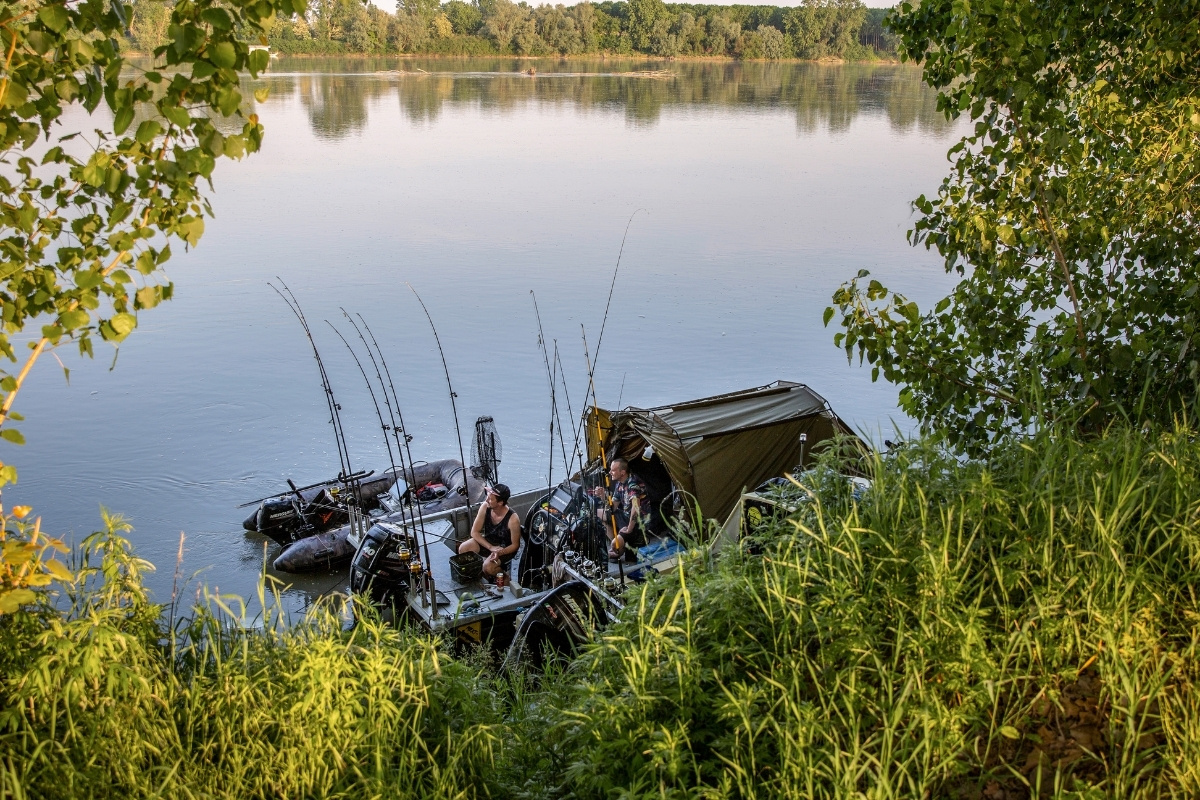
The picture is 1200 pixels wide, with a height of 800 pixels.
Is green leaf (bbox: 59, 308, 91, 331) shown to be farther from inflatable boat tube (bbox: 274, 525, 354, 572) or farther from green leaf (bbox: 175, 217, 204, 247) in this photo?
inflatable boat tube (bbox: 274, 525, 354, 572)

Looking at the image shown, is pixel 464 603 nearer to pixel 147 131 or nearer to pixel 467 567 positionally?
pixel 467 567

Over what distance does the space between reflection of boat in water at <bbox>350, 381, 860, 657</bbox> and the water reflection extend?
117 ft

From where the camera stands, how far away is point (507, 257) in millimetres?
→ 24094

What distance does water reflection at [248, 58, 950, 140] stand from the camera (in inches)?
1992

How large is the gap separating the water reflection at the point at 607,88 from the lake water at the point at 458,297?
5180 mm

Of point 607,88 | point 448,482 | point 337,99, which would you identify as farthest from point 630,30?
point 448,482

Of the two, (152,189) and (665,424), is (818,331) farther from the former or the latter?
(152,189)

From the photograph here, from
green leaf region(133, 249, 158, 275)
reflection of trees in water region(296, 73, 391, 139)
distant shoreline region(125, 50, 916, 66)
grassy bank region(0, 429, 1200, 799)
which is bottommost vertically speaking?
grassy bank region(0, 429, 1200, 799)

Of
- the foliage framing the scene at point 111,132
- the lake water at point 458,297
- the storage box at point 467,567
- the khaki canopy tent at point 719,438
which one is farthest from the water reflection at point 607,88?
the foliage framing the scene at point 111,132

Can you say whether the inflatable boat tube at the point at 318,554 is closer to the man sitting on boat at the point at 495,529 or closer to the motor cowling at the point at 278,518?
the motor cowling at the point at 278,518

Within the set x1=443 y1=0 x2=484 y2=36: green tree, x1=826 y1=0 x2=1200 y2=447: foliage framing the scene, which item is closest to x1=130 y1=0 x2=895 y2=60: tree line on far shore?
x1=443 y1=0 x2=484 y2=36: green tree

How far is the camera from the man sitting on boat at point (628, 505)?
7832 mm

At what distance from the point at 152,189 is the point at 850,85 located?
70.3m

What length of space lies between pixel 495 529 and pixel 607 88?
6110 cm
